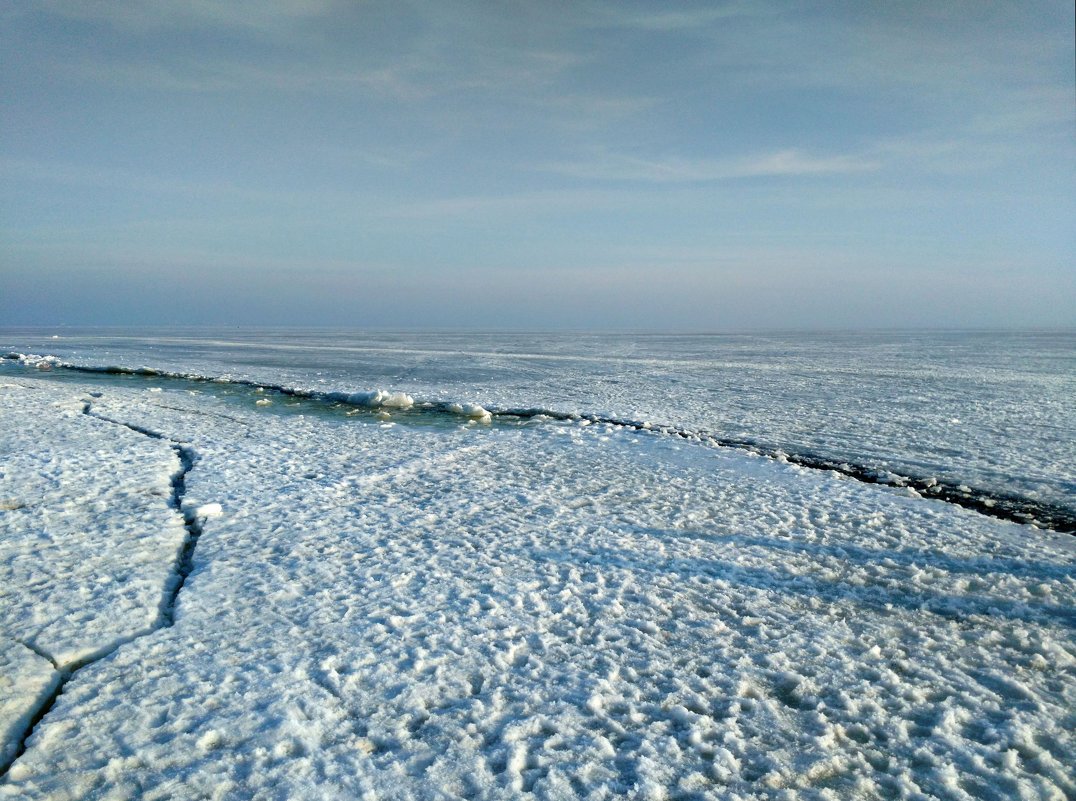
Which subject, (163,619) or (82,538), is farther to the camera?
(82,538)

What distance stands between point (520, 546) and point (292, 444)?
4.54m

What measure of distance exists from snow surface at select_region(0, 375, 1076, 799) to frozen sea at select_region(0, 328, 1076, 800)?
2 centimetres

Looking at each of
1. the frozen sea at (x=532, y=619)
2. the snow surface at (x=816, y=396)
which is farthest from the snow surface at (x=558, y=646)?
the snow surface at (x=816, y=396)

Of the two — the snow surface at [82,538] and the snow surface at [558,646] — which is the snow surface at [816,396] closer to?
the snow surface at [558,646]

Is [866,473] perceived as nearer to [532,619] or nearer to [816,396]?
[532,619]

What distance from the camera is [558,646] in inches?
136

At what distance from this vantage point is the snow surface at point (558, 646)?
2531 millimetres

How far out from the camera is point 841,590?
4.15 meters

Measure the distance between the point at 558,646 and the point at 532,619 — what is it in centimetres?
32

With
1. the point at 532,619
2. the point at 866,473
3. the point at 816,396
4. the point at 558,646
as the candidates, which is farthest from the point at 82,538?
the point at 816,396

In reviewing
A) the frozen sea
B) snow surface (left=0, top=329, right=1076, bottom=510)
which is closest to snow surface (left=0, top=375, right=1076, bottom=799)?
the frozen sea

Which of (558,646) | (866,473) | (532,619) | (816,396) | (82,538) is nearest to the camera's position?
(558,646)

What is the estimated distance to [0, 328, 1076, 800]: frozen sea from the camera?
2564 millimetres

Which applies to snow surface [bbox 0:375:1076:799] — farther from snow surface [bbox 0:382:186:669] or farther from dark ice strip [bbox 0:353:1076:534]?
dark ice strip [bbox 0:353:1076:534]
